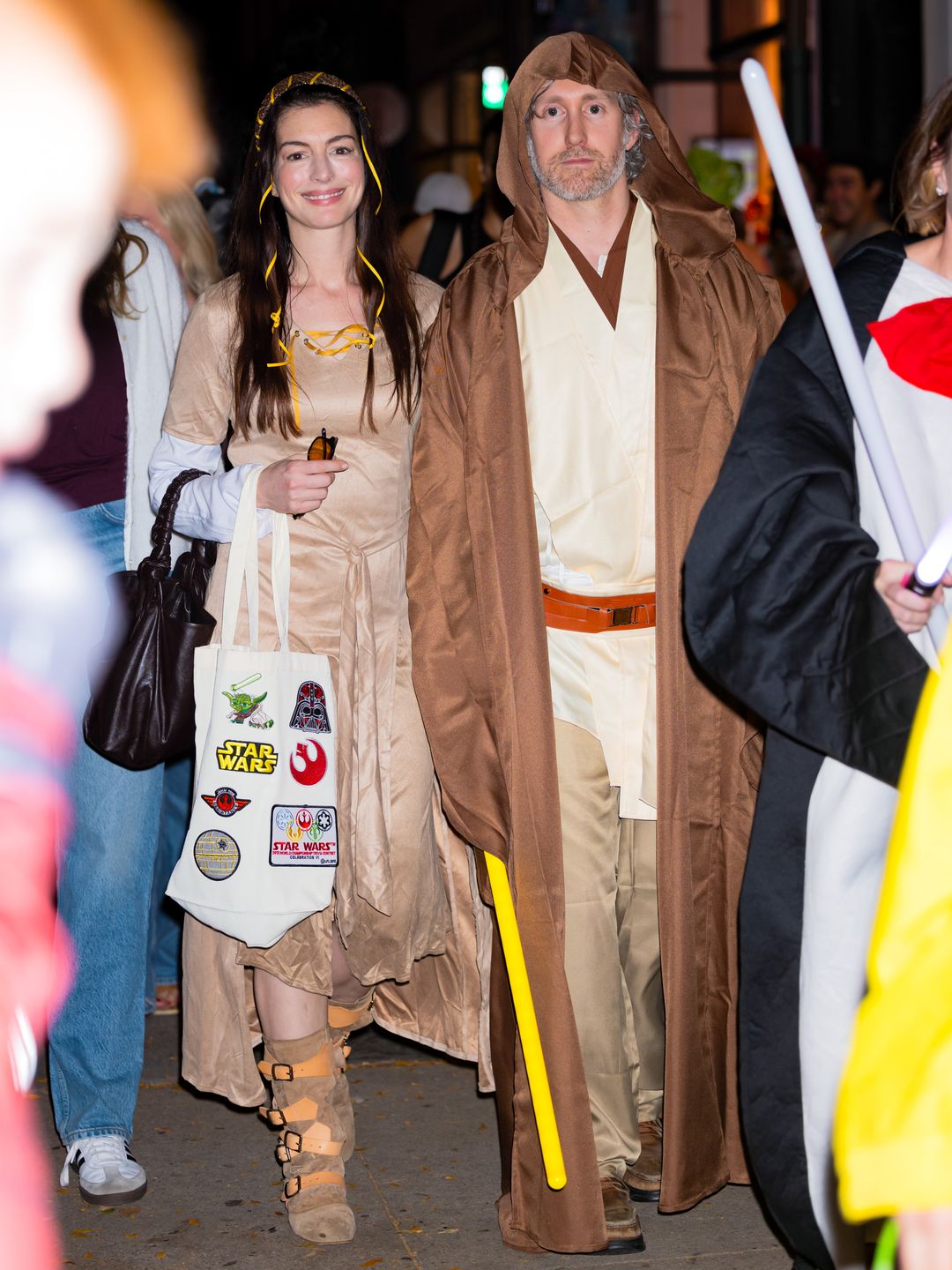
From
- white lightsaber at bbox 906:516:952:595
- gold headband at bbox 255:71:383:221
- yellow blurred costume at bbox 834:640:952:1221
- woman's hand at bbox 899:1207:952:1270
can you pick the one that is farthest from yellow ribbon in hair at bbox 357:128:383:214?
woman's hand at bbox 899:1207:952:1270

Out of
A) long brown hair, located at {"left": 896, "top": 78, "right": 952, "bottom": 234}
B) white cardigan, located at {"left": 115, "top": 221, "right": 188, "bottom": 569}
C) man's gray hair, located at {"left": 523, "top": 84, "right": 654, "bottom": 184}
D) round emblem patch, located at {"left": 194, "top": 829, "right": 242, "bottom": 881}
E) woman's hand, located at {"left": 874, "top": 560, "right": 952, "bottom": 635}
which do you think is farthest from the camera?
white cardigan, located at {"left": 115, "top": 221, "right": 188, "bottom": 569}

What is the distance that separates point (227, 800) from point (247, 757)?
0.30ft

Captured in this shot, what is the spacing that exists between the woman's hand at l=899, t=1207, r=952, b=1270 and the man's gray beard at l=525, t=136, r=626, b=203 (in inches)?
88.5

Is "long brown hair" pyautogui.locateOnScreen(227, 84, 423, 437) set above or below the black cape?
above

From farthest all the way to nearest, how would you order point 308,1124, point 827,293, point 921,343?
point 308,1124, point 921,343, point 827,293

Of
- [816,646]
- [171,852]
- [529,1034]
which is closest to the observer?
[816,646]

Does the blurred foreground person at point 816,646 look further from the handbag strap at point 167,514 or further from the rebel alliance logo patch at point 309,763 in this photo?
the handbag strap at point 167,514

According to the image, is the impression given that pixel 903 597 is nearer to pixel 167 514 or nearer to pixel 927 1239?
pixel 927 1239

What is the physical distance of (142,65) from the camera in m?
19.1

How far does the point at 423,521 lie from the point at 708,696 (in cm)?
64

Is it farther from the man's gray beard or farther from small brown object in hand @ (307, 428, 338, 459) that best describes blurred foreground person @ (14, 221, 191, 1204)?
the man's gray beard

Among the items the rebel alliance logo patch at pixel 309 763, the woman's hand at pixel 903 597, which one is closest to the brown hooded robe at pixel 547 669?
the rebel alliance logo patch at pixel 309 763

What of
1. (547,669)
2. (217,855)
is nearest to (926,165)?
(547,669)

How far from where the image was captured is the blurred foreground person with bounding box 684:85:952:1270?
2434 millimetres
